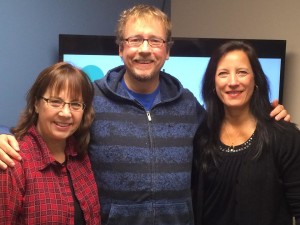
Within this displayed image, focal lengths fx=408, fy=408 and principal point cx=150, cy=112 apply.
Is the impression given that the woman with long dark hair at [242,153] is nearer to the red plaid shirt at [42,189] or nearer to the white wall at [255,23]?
the red plaid shirt at [42,189]

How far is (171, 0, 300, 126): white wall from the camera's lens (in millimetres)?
2471

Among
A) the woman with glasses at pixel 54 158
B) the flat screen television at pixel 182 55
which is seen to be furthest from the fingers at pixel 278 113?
the flat screen television at pixel 182 55

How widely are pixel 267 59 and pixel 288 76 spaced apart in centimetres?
17

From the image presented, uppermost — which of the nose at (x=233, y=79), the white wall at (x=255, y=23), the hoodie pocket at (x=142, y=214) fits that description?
the white wall at (x=255, y=23)

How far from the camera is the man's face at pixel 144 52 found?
5.31 ft

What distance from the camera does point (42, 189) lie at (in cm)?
137

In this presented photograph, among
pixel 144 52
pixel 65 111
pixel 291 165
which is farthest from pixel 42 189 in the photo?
pixel 291 165

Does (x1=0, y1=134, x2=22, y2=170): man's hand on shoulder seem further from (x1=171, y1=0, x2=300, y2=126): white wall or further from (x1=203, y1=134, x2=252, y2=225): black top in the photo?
(x1=171, y1=0, x2=300, y2=126): white wall

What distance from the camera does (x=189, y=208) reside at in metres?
1.67

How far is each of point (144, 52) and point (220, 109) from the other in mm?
468

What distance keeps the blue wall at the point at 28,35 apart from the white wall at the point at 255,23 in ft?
2.53

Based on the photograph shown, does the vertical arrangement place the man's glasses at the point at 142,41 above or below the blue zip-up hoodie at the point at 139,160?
above

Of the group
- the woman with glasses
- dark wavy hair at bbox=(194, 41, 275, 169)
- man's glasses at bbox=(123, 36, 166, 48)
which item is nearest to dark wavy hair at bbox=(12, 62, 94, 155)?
the woman with glasses

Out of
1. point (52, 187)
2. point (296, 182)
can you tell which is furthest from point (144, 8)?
point (296, 182)
